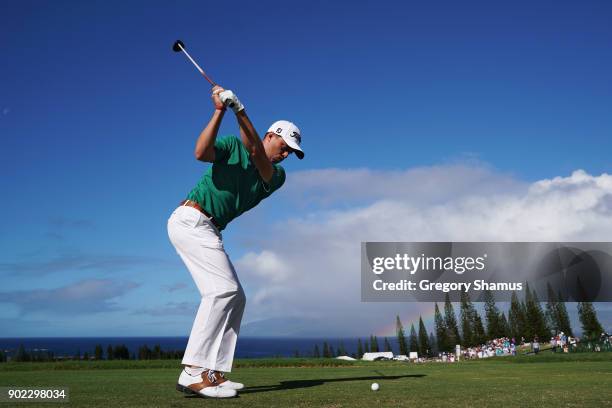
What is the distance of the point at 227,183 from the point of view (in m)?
6.42

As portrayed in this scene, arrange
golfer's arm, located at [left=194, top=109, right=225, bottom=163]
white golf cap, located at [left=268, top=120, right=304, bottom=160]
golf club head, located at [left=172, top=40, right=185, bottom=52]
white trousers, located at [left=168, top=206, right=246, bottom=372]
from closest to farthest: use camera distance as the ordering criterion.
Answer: golfer's arm, located at [left=194, top=109, right=225, bottom=163] < white trousers, located at [left=168, top=206, right=246, bottom=372] < white golf cap, located at [left=268, top=120, right=304, bottom=160] < golf club head, located at [left=172, top=40, right=185, bottom=52]

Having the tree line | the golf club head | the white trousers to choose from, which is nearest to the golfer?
the white trousers

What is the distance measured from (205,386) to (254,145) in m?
2.56

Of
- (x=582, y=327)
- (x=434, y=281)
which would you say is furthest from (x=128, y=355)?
(x=434, y=281)

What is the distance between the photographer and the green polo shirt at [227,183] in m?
6.37

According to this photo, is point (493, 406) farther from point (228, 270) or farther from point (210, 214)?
point (210, 214)

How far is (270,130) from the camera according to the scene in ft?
22.4

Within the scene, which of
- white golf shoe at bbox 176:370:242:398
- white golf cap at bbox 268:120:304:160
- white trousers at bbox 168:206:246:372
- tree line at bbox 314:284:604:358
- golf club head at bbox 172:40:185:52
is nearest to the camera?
white golf shoe at bbox 176:370:242:398

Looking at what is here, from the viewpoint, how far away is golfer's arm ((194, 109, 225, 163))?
5918 mm

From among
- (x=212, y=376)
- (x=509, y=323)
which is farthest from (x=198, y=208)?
(x=509, y=323)

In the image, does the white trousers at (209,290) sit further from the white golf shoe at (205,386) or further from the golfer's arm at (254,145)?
the golfer's arm at (254,145)

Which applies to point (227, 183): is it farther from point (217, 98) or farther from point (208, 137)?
point (217, 98)

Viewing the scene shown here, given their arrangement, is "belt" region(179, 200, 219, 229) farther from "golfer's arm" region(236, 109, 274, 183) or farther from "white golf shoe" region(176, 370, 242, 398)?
"white golf shoe" region(176, 370, 242, 398)

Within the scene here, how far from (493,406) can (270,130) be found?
12.5 feet
